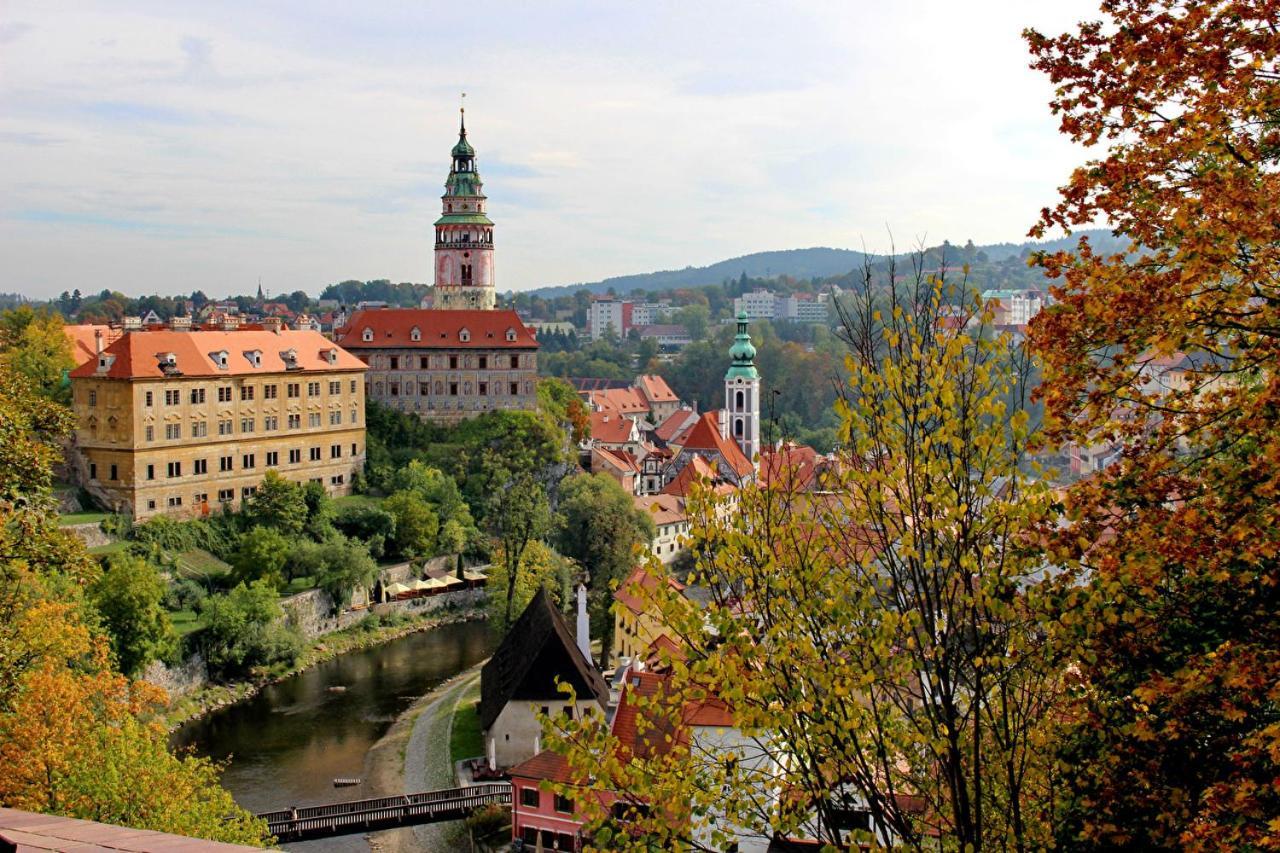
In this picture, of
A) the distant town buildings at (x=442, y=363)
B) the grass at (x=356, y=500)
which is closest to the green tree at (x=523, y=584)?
the grass at (x=356, y=500)

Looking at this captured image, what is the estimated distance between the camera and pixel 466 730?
27.2 meters

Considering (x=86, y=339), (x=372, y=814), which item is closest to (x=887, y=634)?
(x=372, y=814)

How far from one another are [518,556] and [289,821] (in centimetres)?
1446

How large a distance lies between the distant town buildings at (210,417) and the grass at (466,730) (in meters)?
13.7

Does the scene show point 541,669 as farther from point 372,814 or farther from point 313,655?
point 313,655

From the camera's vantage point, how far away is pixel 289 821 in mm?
20594

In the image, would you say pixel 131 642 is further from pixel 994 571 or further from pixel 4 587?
pixel 994 571

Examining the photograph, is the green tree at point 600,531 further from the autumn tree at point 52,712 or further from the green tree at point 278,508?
the autumn tree at point 52,712

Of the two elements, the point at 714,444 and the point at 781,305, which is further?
the point at 781,305

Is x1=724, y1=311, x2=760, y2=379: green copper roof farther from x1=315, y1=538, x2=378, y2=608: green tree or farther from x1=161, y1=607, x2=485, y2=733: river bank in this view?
x1=315, y1=538, x2=378, y2=608: green tree

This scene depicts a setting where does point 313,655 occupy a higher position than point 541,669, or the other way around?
point 541,669

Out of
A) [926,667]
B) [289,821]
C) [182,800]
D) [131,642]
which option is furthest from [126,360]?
[926,667]

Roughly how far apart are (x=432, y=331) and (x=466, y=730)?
28.4 metres

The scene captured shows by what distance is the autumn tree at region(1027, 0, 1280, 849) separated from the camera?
620 centimetres
